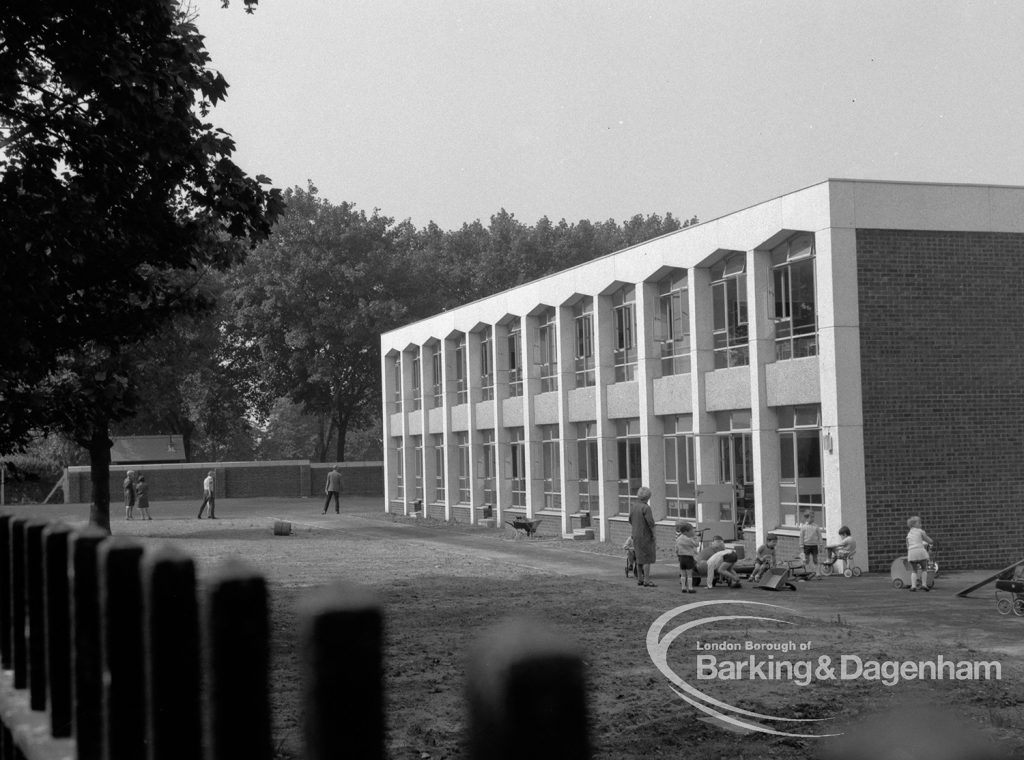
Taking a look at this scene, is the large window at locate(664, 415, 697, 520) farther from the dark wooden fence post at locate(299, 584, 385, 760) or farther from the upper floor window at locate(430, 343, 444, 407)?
the dark wooden fence post at locate(299, 584, 385, 760)

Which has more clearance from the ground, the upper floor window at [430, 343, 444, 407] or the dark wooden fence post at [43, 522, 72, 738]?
the upper floor window at [430, 343, 444, 407]

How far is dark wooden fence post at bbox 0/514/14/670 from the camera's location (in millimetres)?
2934

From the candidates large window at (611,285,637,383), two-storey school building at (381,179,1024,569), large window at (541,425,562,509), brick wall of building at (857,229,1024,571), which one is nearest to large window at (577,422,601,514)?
large window at (541,425,562,509)

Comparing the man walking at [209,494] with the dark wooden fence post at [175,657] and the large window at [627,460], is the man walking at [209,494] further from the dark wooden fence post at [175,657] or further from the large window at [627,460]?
the dark wooden fence post at [175,657]

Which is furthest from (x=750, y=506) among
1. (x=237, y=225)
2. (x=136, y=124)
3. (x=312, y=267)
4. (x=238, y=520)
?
(x=312, y=267)

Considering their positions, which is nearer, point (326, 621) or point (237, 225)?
point (326, 621)

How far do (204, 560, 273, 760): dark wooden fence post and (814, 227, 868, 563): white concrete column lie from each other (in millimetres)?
23466

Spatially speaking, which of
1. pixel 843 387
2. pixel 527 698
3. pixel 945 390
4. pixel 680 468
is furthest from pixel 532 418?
pixel 527 698

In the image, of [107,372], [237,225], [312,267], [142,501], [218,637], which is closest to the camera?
[218,637]

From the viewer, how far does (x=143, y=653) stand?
1794 mm

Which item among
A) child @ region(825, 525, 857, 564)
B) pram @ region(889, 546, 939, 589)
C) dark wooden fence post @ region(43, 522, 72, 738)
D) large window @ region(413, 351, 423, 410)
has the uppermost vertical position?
large window @ region(413, 351, 423, 410)

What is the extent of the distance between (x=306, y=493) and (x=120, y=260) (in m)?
57.4

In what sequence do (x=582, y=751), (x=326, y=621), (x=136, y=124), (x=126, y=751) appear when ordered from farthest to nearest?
(x=136, y=124) < (x=126, y=751) < (x=326, y=621) < (x=582, y=751)

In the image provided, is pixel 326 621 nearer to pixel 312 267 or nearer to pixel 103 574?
pixel 103 574
